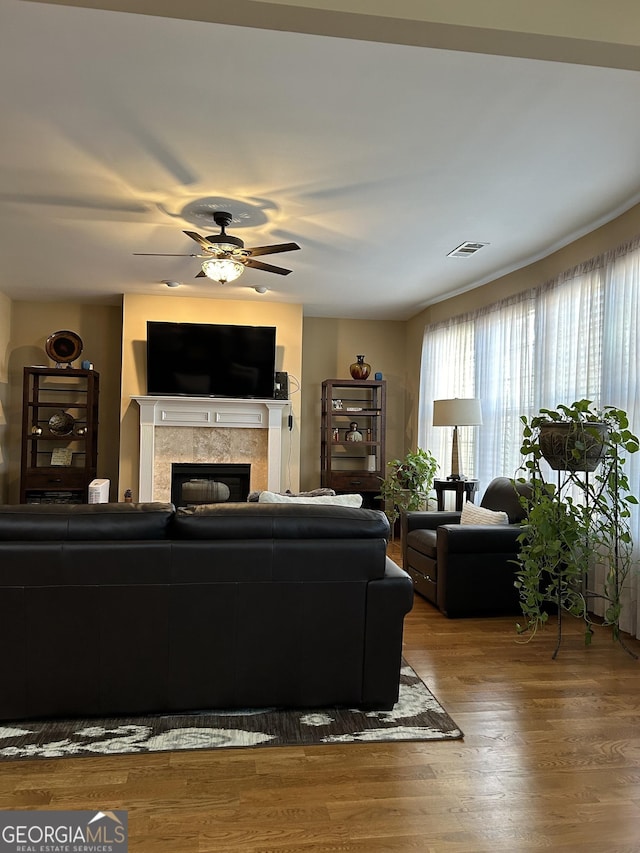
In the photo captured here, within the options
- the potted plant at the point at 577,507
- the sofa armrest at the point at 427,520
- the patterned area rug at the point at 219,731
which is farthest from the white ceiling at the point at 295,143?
the patterned area rug at the point at 219,731

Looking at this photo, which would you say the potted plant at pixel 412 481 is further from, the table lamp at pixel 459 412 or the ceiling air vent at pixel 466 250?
the ceiling air vent at pixel 466 250

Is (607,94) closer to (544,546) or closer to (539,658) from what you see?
(544,546)

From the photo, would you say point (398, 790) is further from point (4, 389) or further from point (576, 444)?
point (4, 389)

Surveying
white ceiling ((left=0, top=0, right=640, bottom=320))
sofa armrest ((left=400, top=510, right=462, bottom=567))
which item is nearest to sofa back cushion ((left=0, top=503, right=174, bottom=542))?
white ceiling ((left=0, top=0, right=640, bottom=320))

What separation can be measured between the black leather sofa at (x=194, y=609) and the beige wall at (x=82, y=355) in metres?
5.23

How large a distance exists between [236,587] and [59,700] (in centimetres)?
83

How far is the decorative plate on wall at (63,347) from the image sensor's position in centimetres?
727

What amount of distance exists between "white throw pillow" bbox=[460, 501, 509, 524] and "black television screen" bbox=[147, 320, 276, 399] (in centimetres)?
309

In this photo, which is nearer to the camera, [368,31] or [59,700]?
[368,31]

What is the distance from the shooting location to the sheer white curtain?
13.3 ft

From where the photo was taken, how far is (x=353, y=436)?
763 cm

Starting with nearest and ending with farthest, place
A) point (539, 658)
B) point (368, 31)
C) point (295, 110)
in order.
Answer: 1. point (368, 31)
2. point (295, 110)
3. point (539, 658)

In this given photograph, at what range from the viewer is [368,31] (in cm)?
196

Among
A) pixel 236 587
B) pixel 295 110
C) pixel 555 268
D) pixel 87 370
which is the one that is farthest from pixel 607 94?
pixel 87 370
